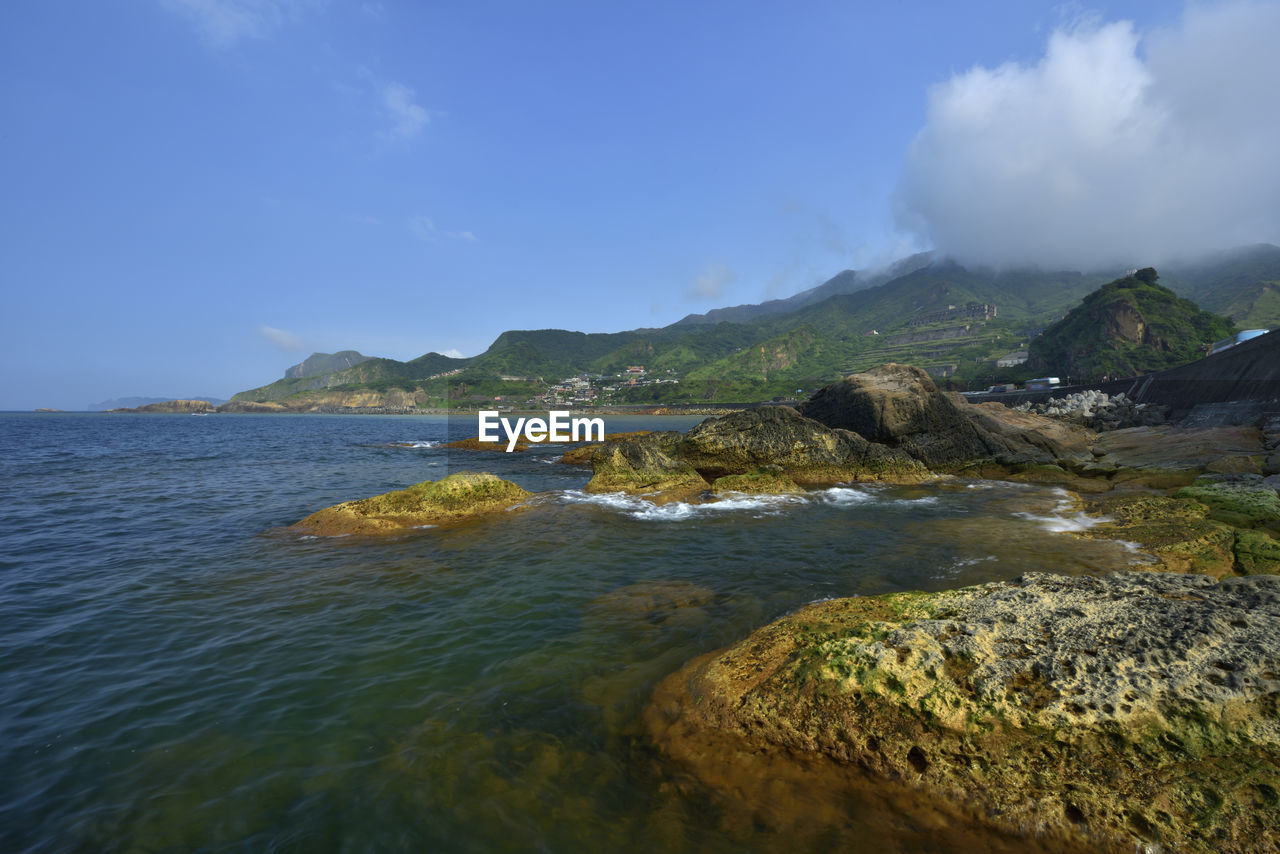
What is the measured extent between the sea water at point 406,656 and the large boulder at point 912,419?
348 inches

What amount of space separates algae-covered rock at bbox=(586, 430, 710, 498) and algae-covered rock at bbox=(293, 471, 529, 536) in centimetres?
464

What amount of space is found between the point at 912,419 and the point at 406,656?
28930 millimetres

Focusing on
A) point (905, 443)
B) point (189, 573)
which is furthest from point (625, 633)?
point (905, 443)

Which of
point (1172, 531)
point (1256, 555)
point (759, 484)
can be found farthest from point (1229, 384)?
point (759, 484)

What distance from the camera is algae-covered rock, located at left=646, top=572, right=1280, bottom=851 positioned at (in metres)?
4.07

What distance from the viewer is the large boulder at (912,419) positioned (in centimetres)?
2719

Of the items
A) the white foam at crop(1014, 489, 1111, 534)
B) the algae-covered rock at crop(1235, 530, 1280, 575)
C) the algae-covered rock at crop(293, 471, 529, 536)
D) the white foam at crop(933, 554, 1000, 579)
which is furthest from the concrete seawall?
the algae-covered rock at crop(293, 471, 529, 536)

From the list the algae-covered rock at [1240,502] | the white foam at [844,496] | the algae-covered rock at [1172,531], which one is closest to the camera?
the algae-covered rock at [1172,531]

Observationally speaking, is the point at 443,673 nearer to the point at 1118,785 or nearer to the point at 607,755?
the point at 607,755

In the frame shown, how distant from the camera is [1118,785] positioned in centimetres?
420

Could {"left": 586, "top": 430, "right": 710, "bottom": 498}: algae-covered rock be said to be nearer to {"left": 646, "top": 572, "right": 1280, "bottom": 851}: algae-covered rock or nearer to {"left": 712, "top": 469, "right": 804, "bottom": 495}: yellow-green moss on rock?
{"left": 712, "top": 469, "right": 804, "bottom": 495}: yellow-green moss on rock

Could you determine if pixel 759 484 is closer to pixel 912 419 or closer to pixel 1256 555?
pixel 912 419
